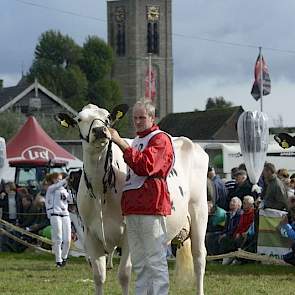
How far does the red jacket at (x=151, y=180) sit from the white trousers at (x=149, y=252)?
84mm

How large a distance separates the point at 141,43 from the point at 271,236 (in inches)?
4220

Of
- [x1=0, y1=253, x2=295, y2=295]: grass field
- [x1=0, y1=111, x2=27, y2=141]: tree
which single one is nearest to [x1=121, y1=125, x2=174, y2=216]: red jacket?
[x1=0, y1=253, x2=295, y2=295]: grass field

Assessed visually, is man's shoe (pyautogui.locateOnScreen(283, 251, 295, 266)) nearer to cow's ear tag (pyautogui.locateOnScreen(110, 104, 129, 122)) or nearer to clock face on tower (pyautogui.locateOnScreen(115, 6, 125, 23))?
cow's ear tag (pyautogui.locateOnScreen(110, 104, 129, 122))

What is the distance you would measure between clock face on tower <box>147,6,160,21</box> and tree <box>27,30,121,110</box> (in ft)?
77.6

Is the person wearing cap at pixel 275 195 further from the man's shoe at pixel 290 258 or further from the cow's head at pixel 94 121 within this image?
the cow's head at pixel 94 121

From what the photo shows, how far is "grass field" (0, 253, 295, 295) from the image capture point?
11875mm

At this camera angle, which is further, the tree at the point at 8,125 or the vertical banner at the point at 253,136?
the tree at the point at 8,125

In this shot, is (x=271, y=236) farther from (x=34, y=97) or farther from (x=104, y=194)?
(x=34, y=97)

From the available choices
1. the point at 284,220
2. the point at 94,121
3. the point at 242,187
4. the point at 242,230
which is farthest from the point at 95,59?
the point at 94,121

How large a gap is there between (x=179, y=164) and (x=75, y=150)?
143 feet

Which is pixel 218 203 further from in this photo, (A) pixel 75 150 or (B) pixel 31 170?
(A) pixel 75 150

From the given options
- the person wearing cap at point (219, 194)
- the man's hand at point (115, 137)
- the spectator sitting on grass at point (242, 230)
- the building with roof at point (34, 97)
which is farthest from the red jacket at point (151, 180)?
the building with roof at point (34, 97)

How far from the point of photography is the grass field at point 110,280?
1188 cm

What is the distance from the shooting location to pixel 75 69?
95625 mm
